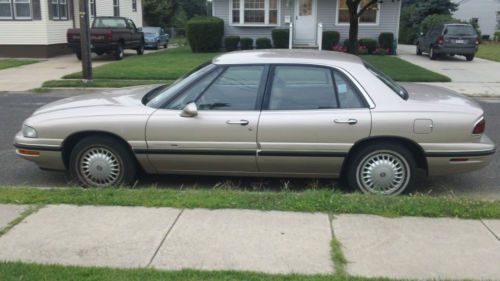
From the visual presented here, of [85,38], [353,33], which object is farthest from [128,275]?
[353,33]

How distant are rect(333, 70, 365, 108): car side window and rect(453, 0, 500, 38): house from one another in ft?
161

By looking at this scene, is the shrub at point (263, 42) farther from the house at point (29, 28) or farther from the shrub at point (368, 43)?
the house at point (29, 28)

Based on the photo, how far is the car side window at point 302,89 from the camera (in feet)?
17.1

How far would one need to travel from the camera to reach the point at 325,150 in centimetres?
514

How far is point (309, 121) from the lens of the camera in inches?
201

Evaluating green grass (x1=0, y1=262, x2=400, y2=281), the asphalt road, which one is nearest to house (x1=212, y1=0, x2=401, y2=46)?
the asphalt road

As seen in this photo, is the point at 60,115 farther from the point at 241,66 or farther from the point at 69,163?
the point at 241,66

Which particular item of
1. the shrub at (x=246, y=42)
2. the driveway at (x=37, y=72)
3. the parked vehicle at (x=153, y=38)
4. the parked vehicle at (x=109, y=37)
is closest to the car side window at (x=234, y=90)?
the driveway at (x=37, y=72)

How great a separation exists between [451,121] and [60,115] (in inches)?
156

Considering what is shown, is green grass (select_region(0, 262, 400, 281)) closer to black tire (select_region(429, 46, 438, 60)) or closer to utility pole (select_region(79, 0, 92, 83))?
utility pole (select_region(79, 0, 92, 83))

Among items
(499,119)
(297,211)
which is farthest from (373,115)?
(499,119)

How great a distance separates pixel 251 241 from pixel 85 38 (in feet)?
38.1

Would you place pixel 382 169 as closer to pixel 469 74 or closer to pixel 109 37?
pixel 469 74

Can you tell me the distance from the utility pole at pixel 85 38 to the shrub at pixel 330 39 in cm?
1305
